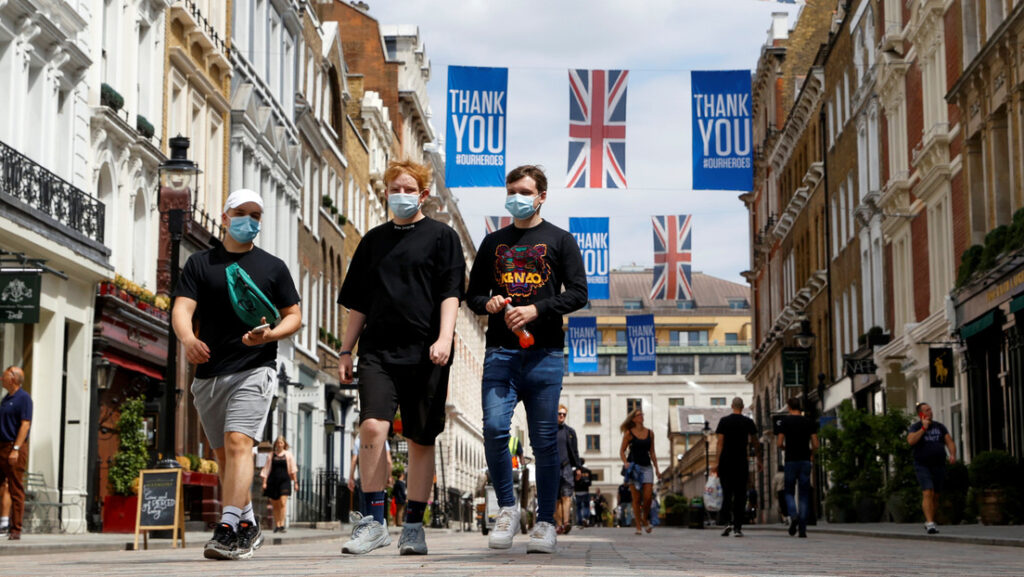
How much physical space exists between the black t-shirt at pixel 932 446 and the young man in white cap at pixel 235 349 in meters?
12.8

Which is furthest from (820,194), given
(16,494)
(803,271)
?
(16,494)

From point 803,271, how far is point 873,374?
17.8 m

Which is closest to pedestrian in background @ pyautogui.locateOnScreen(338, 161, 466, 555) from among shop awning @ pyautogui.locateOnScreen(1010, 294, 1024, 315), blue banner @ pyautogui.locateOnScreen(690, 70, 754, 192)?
shop awning @ pyautogui.locateOnScreen(1010, 294, 1024, 315)

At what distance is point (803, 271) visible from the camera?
5600 cm

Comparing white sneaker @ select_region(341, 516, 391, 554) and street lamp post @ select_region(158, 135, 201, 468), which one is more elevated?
street lamp post @ select_region(158, 135, 201, 468)

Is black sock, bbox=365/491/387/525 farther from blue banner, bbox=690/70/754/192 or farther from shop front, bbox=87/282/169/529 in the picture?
blue banner, bbox=690/70/754/192

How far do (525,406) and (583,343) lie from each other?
141 feet

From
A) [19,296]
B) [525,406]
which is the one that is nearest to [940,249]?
[19,296]

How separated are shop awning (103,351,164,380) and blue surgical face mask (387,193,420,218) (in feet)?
54.1

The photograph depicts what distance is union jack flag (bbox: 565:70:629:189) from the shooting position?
26594 millimetres

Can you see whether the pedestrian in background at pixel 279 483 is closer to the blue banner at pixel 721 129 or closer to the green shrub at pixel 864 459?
the blue banner at pixel 721 129

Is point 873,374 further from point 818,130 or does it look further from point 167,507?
point 167,507

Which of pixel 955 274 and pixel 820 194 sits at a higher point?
pixel 820 194

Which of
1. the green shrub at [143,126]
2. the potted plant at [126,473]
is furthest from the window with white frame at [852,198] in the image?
the potted plant at [126,473]
